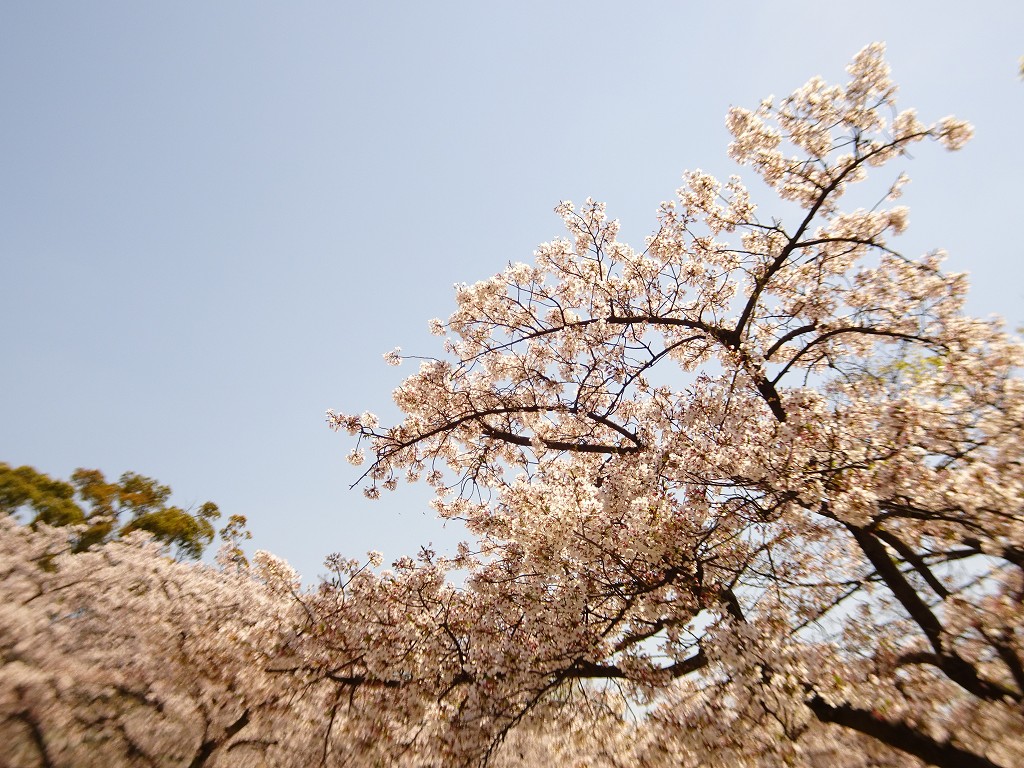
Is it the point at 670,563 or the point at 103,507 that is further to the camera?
the point at 103,507

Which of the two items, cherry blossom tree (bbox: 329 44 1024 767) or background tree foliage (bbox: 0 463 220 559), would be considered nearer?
cherry blossom tree (bbox: 329 44 1024 767)

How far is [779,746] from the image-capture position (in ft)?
18.1

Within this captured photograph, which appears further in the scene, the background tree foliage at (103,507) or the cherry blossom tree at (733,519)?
the background tree foliage at (103,507)

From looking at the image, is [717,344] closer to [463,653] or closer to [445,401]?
[445,401]

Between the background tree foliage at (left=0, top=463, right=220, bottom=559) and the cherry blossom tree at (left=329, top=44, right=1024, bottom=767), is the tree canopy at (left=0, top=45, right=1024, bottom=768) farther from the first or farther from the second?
the background tree foliage at (left=0, top=463, right=220, bottom=559)

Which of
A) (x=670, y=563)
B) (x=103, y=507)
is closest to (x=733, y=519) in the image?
(x=670, y=563)

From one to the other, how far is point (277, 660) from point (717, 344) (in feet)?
31.1

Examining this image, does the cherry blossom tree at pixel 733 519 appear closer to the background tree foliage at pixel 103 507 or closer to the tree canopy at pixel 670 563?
the tree canopy at pixel 670 563

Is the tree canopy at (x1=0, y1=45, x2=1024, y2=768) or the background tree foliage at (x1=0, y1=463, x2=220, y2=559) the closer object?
the tree canopy at (x1=0, y1=45, x2=1024, y2=768)

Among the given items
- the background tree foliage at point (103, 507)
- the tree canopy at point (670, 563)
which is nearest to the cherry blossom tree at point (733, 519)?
the tree canopy at point (670, 563)

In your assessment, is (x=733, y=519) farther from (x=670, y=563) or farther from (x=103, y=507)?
(x=103, y=507)

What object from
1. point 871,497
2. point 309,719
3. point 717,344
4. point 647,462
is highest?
point 717,344

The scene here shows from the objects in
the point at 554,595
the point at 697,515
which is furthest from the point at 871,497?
the point at 554,595

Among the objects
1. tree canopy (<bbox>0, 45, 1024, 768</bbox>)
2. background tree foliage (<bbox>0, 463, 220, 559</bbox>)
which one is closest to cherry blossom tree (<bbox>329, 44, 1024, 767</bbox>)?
tree canopy (<bbox>0, 45, 1024, 768</bbox>)
